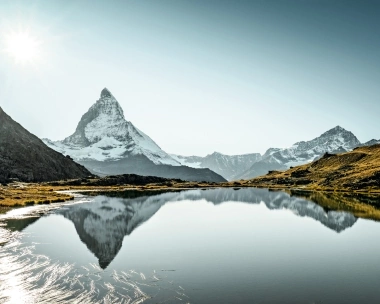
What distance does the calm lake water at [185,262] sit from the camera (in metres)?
27.4

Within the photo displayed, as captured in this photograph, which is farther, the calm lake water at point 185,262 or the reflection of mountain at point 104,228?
the reflection of mountain at point 104,228

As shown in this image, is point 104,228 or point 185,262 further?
point 104,228

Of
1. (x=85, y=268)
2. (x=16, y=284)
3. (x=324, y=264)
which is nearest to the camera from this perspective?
(x=16, y=284)

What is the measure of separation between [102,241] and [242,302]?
30789mm

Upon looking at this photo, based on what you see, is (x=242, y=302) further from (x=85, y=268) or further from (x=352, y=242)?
(x=352, y=242)

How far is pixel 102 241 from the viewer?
51125 mm

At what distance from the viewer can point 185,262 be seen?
38062 millimetres

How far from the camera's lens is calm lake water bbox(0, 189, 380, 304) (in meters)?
27.4

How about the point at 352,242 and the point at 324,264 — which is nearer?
the point at 324,264

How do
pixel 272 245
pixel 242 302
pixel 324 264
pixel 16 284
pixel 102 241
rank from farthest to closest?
pixel 102 241
pixel 272 245
pixel 324 264
pixel 16 284
pixel 242 302

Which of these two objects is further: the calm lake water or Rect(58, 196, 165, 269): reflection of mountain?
Rect(58, 196, 165, 269): reflection of mountain

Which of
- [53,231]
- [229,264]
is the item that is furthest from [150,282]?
[53,231]

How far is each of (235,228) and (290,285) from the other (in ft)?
113

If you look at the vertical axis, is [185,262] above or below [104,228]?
below
